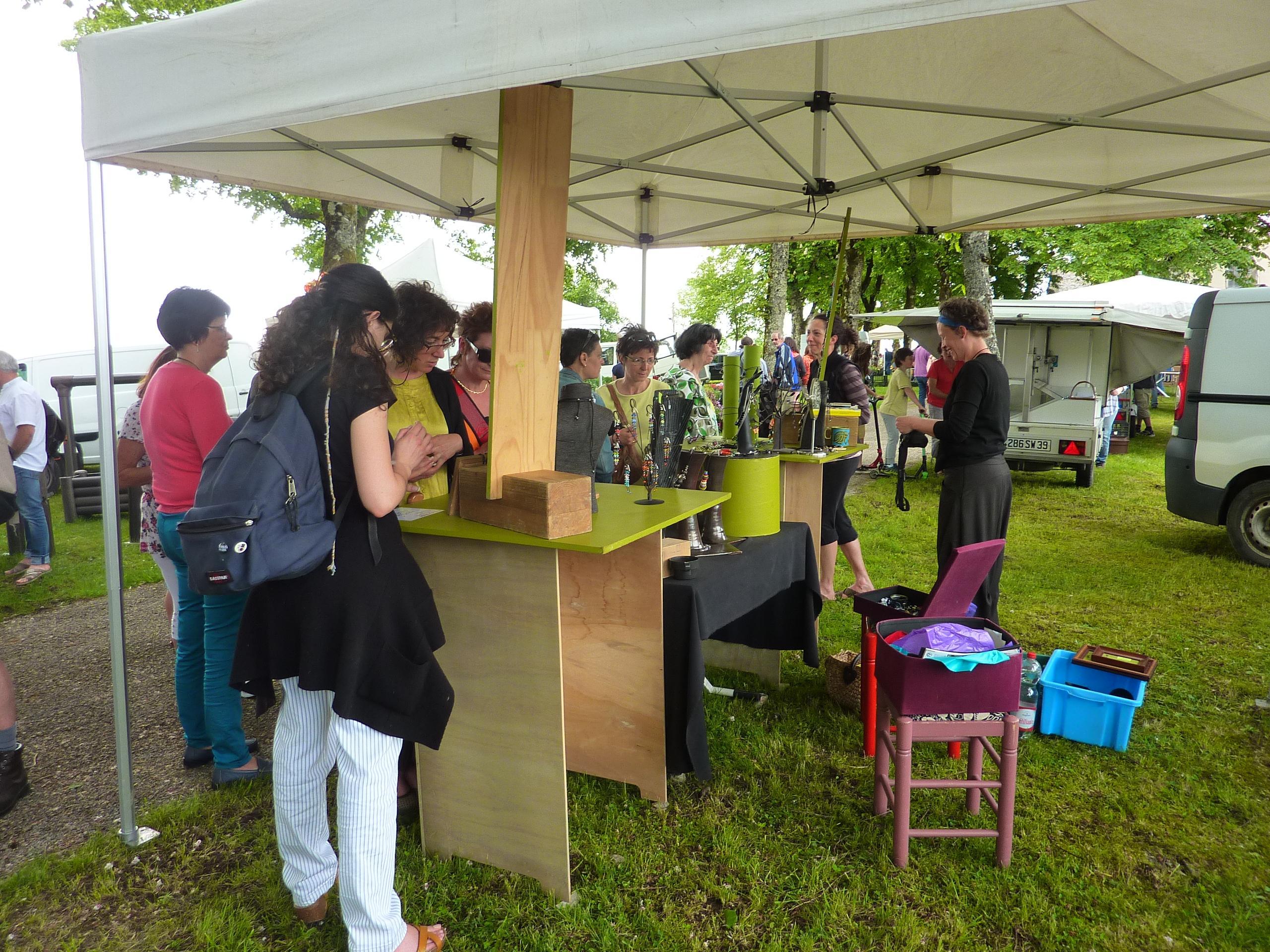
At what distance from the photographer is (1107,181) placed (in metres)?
4.32

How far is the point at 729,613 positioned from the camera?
289 centimetres

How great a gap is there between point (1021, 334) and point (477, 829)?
31.8 ft

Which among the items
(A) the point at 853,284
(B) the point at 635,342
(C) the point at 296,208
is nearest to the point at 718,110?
(B) the point at 635,342

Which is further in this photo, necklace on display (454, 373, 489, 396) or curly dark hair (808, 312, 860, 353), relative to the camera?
curly dark hair (808, 312, 860, 353)

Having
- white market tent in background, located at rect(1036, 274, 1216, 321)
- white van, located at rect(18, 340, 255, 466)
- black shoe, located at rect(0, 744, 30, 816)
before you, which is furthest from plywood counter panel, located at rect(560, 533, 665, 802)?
white market tent in background, located at rect(1036, 274, 1216, 321)

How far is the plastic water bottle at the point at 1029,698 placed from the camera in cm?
331

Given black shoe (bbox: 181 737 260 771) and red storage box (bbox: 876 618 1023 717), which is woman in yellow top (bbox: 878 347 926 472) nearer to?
red storage box (bbox: 876 618 1023 717)

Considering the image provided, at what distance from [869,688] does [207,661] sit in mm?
2477

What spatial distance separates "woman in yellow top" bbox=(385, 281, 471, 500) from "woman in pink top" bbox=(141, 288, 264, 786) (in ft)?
1.89

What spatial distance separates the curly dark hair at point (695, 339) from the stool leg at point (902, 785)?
250 centimetres

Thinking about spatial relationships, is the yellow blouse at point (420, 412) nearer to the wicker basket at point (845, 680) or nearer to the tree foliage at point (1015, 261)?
the wicker basket at point (845, 680)

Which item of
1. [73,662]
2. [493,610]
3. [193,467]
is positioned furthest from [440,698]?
[73,662]

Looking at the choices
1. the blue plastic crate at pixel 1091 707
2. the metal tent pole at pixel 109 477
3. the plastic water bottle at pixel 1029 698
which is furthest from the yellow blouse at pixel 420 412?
the blue plastic crate at pixel 1091 707

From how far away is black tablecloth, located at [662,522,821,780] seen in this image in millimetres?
2668
